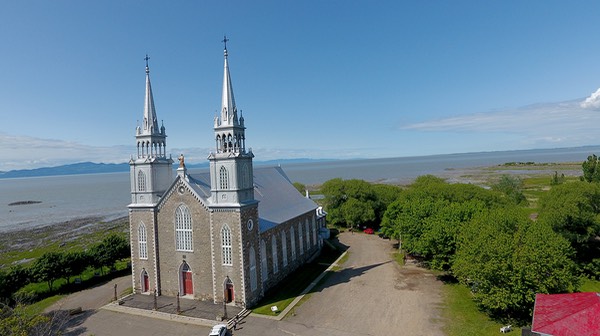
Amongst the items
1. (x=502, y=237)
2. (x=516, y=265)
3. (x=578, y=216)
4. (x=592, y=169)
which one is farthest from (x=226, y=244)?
(x=592, y=169)

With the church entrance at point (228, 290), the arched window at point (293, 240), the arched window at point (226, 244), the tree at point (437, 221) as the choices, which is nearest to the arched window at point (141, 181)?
the arched window at point (226, 244)

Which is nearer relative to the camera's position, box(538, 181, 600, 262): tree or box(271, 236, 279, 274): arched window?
box(271, 236, 279, 274): arched window

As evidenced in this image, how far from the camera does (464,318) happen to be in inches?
1145

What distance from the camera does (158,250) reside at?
3522 cm

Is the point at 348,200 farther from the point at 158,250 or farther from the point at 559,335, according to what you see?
the point at 559,335

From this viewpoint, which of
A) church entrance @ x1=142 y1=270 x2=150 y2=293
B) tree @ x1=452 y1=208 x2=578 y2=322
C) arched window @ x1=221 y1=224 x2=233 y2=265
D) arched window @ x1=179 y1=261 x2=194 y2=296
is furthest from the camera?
church entrance @ x1=142 y1=270 x2=150 y2=293

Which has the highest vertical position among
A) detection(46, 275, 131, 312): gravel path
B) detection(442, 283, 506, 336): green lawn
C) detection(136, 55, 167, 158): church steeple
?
detection(136, 55, 167, 158): church steeple

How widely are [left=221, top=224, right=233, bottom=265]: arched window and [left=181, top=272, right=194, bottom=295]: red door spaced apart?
4875mm

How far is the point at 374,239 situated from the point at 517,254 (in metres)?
31.6

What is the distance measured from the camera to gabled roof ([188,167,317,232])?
35.2 m

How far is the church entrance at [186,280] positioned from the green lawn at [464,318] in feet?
71.5

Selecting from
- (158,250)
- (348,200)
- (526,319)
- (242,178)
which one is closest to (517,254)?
(526,319)

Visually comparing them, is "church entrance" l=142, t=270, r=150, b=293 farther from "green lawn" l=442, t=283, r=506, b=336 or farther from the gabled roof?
"green lawn" l=442, t=283, r=506, b=336

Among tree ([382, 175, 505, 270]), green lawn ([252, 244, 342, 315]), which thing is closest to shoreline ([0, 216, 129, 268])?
green lawn ([252, 244, 342, 315])
